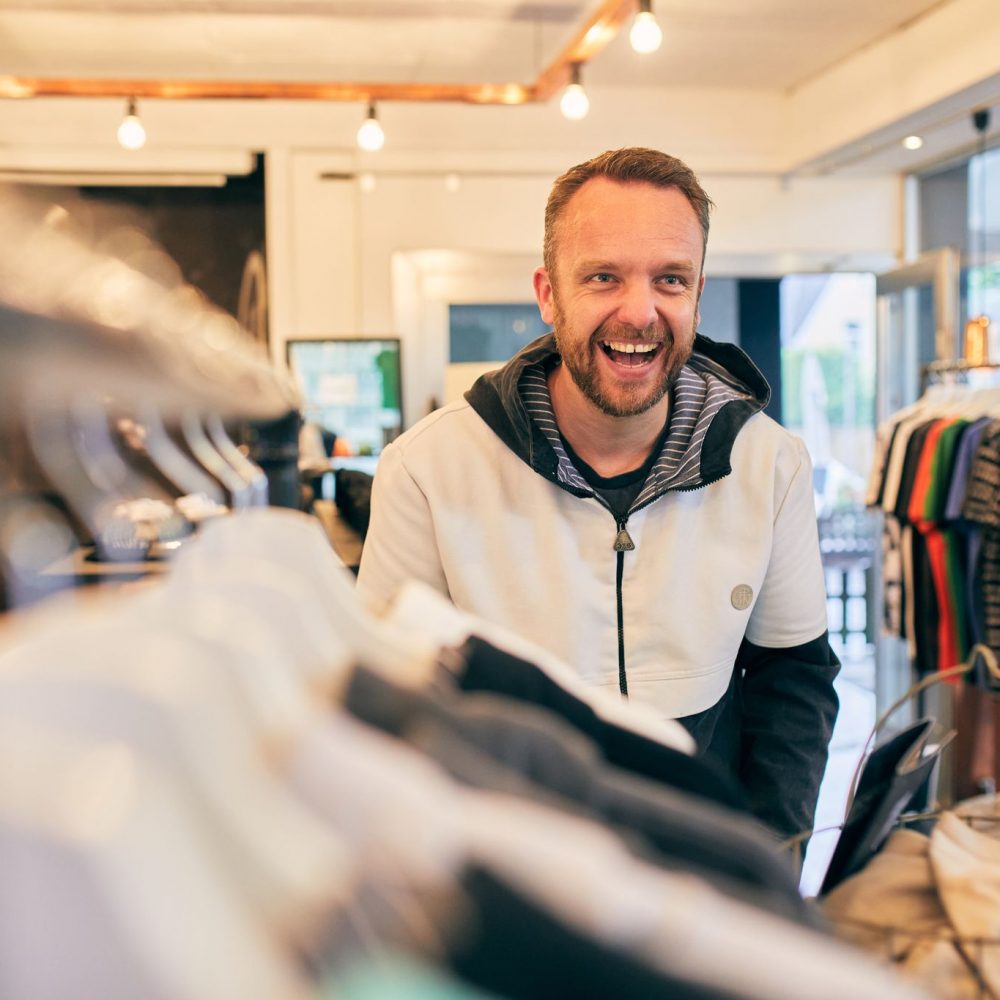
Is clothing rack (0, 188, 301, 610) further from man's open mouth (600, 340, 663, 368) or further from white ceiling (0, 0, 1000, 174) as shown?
white ceiling (0, 0, 1000, 174)

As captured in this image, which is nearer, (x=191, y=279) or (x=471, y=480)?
(x=471, y=480)

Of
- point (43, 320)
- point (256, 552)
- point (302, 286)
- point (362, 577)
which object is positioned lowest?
point (362, 577)

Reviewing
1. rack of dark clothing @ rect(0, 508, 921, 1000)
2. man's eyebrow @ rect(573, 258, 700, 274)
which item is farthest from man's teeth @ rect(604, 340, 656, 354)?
rack of dark clothing @ rect(0, 508, 921, 1000)

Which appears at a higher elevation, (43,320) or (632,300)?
(632,300)

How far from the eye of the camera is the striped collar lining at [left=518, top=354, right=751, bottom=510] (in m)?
1.65

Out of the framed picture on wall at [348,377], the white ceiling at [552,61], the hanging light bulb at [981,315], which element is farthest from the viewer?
the framed picture on wall at [348,377]

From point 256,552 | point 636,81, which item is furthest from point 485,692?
point 636,81

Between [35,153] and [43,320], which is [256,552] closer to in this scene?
[43,320]

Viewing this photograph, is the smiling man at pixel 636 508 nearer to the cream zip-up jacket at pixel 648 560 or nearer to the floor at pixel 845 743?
the cream zip-up jacket at pixel 648 560

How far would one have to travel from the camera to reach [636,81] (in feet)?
21.2

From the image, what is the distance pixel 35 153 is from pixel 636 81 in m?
3.41

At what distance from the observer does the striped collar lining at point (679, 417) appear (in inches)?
65.0

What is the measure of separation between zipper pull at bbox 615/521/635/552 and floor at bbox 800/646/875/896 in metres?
1.98

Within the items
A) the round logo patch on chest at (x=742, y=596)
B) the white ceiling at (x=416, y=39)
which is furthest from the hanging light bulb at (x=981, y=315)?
the round logo patch on chest at (x=742, y=596)
